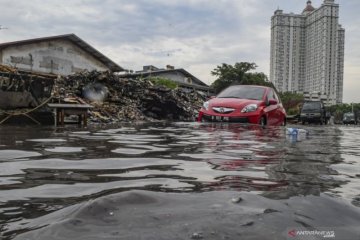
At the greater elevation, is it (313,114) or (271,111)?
(271,111)

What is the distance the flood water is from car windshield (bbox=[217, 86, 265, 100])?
605 centimetres

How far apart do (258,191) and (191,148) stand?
244 cm

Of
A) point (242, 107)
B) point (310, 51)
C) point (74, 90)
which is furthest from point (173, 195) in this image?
point (310, 51)

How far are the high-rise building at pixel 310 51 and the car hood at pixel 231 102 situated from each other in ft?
203

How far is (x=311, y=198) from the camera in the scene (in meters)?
2.20

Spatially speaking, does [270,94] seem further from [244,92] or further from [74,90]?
[74,90]

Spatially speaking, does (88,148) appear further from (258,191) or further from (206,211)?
(206,211)

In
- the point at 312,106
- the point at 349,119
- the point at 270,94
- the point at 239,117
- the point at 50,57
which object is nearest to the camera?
the point at 239,117

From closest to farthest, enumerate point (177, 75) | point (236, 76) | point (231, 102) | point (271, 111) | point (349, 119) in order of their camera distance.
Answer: point (231, 102), point (271, 111), point (349, 119), point (177, 75), point (236, 76)

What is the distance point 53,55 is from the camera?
89.8 feet

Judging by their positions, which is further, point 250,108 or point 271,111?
point 271,111

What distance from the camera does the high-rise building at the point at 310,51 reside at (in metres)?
68.6

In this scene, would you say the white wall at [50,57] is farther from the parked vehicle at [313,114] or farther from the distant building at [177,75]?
the parked vehicle at [313,114]

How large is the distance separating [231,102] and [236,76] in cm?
3816
